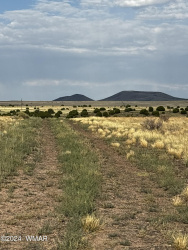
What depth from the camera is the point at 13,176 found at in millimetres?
11719

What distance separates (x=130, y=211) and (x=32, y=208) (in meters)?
2.39

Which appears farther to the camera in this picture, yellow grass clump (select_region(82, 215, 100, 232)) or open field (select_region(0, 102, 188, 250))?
yellow grass clump (select_region(82, 215, 100, 232))

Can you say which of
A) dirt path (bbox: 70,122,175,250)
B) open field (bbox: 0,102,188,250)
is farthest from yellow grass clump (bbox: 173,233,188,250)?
dirt path (bbox: 70,122,175,250)

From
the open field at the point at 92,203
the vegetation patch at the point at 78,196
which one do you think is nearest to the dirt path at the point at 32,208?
the open field at the point at 92,203

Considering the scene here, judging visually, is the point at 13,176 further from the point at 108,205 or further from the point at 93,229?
the point at 93,229

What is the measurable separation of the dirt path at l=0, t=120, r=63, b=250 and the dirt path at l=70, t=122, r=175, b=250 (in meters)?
0.95

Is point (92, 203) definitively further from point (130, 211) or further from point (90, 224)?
point (90, 224)

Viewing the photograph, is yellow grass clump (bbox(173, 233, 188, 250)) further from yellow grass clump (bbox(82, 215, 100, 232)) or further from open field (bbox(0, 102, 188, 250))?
yellow grass clump (bbox(82, 215, 100, 232))

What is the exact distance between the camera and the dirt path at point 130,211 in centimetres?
607

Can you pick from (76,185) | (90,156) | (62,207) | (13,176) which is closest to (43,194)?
(76,185)

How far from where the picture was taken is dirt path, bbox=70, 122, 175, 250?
239 inches

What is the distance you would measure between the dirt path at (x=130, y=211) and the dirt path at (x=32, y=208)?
0.95 meters

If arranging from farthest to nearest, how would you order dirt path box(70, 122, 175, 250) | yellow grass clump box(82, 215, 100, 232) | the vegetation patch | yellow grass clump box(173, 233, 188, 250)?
yellow grass clump box(82, 215, 100, 232) < the vegetation patch < dirt path box(70, 122, 175, 250) < yellow grass clump box(173, 233, 188, 250)

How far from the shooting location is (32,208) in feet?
26.6
